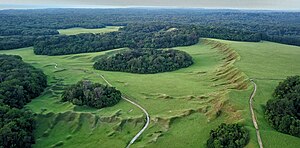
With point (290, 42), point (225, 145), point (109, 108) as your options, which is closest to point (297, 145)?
point (225, 145)

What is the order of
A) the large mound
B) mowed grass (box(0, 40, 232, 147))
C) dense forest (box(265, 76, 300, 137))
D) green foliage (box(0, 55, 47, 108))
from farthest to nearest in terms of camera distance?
the large mound
green foliage (box(0, 55, 47, 108))
mowed grass (box(0, 40, 232, 147))
dense forest (box(265, 76, 300, 137))

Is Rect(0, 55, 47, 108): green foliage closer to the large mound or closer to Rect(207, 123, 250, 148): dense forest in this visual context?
the large mound

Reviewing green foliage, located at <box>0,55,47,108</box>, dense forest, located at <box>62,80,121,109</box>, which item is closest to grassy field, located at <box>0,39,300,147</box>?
dense forest, located at <box>62,80,121,109</box>

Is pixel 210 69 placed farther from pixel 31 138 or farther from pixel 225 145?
pixel 31 138

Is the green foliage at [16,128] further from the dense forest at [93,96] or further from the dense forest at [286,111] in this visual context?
the dense forest at [286,111]

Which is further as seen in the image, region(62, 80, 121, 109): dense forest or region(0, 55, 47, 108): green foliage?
region(0, 55, 47, 108): green foliage
